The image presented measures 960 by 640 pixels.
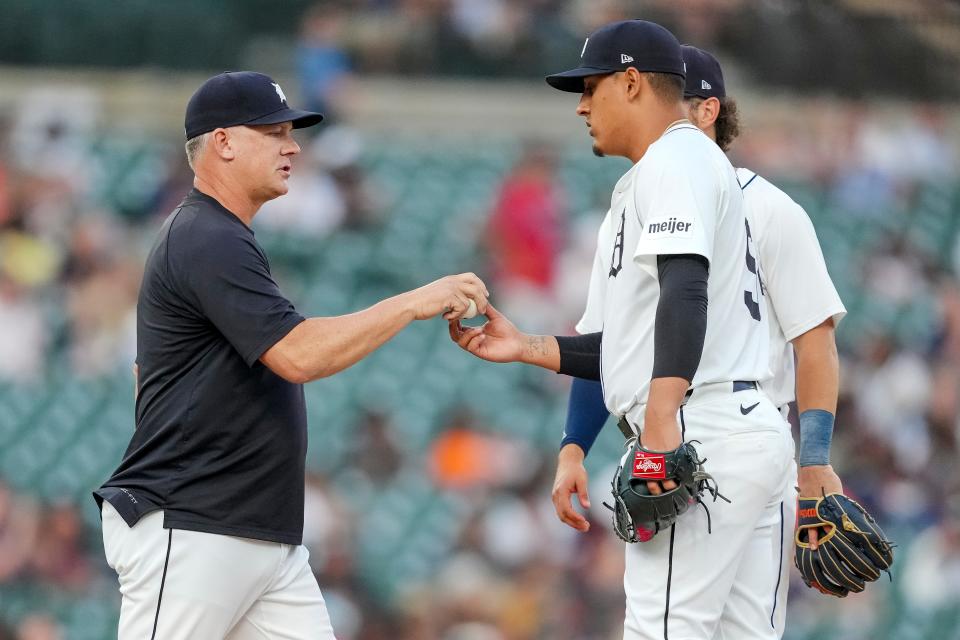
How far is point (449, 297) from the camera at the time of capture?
12.0ft

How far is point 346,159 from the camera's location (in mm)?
10555

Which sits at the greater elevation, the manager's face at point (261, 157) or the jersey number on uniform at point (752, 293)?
the manager's face at point (261, 157)

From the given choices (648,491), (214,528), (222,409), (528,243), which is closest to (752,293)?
(648,491)

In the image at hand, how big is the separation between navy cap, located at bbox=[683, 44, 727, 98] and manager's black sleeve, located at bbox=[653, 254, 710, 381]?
2.86 ft

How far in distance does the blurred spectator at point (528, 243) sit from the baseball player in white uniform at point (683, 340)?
6042 mm

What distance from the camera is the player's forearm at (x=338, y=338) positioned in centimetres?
344

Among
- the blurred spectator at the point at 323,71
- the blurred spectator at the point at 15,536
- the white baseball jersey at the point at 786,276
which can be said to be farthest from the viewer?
the blurred spectator at the point at 323,71

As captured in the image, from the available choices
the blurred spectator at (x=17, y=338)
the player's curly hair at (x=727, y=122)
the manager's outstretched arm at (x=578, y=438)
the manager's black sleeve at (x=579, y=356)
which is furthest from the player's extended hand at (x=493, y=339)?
the blurred spectator at (x=17, y=338)

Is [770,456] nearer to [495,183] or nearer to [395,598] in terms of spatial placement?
[395,598]

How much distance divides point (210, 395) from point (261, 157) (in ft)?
2.09

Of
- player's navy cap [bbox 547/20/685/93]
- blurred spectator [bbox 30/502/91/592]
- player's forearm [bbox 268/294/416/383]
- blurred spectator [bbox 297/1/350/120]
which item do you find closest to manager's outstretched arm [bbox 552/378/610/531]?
player's forearm [bbox 268/294/416/383]

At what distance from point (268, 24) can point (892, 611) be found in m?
7.39

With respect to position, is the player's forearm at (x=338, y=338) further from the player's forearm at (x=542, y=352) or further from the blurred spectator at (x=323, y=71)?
the blurred spectator at (x=323, y=71)

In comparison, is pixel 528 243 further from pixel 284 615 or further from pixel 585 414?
pixel 284 615
